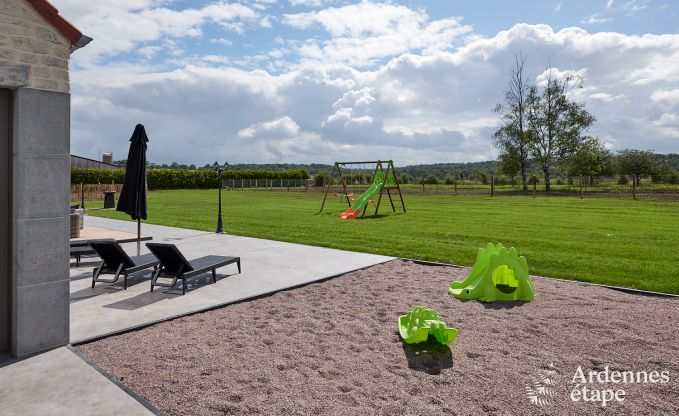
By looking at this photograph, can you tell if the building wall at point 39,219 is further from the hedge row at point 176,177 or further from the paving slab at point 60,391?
the hedge row at point 176,177

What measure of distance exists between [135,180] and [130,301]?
2.80 meters

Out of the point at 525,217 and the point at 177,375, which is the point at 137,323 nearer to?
the point at 177,375

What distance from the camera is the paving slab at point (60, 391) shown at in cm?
335

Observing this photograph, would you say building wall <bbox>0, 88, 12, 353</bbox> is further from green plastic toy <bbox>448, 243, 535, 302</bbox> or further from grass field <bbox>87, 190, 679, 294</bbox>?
grass field <bbox>87, 190, 679, 294</bbox>

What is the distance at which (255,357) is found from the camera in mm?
4359

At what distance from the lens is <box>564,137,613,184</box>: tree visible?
45.8m

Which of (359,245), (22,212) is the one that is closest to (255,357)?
(22,212)

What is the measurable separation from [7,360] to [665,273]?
A: 9.72 m

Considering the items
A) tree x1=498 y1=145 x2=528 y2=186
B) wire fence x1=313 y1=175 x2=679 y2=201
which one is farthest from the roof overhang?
tree x1=498 y1=145 x2=528 y2=186

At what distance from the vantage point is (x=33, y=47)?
171 inches

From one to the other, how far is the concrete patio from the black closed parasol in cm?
121

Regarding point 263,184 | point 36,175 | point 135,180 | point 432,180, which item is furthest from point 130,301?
point 263,184

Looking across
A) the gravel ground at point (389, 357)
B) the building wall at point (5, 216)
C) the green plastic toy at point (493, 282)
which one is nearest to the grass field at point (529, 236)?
the green plastic toy at point (493, 282)

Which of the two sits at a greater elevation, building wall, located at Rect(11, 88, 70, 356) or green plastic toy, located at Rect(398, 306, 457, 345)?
building wall, located at Rect(11, 88, 70, 356)
